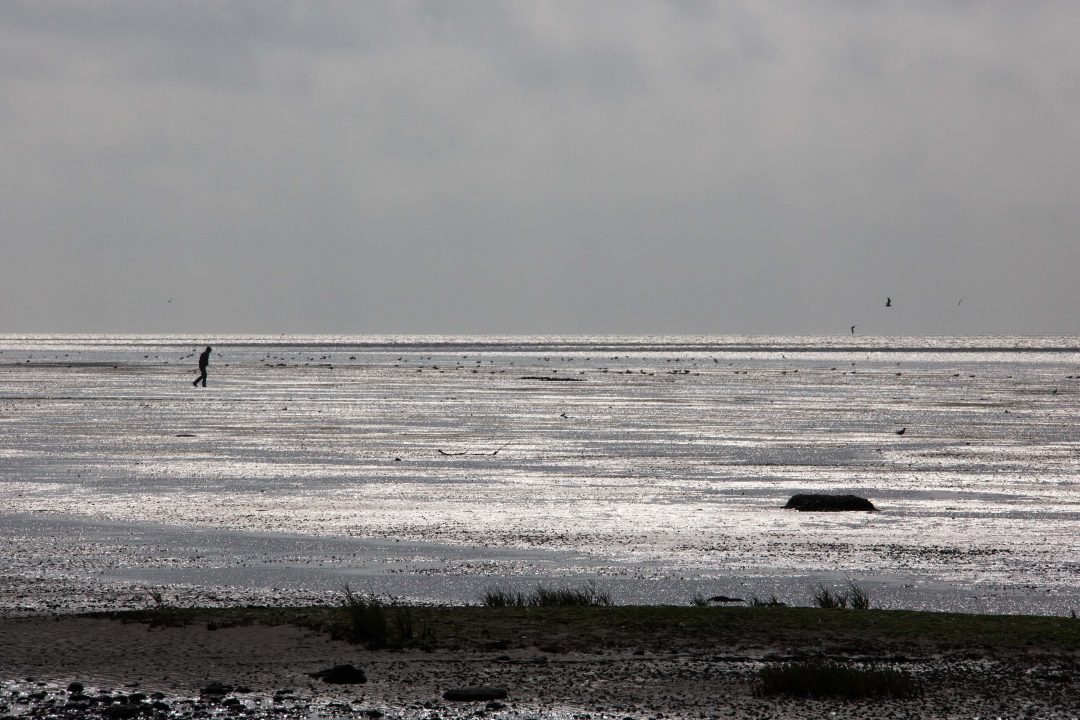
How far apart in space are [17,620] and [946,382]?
278 ft

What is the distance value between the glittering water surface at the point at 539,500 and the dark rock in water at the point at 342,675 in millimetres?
4791

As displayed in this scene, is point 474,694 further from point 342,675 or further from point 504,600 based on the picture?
point 504,600

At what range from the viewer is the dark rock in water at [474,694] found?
1115cm

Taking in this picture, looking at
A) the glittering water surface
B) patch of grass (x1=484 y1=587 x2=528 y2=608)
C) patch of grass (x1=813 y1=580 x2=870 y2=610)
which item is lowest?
the glittering water surface

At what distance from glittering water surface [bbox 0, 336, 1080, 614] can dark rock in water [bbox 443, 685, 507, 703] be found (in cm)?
543

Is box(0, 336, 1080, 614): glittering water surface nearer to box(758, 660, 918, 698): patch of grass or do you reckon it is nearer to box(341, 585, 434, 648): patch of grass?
box(341, 585, 434, 648): patch of grass

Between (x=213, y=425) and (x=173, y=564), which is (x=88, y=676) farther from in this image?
(x=213, y=425)

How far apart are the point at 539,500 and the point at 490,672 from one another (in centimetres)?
1477

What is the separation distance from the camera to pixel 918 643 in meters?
13.1

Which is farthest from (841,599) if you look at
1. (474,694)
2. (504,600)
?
(474,694)

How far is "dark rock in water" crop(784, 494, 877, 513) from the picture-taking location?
25016 millimetres

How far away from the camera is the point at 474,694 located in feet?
36.7

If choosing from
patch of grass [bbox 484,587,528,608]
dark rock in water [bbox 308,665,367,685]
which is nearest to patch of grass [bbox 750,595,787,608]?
patch of grass [bbox 484,587,528,608]

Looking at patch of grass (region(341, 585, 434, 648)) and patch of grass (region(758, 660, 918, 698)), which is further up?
patch of grass (region(758, 660, 918, 698))
